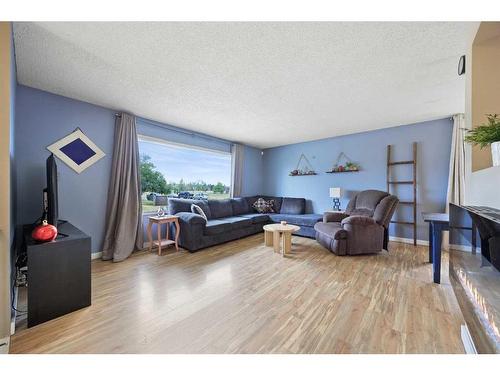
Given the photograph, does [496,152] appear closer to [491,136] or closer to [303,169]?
[491,136]

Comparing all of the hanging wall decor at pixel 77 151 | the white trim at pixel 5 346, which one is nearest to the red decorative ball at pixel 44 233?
the white trim at pixel 5 346

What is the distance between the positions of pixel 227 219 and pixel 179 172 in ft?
4.67

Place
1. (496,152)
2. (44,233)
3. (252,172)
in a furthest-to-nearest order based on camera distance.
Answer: (252,172) < (44,233) < (496,152)

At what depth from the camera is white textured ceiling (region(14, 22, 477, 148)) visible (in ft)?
4.96

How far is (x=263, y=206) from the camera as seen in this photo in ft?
16.9

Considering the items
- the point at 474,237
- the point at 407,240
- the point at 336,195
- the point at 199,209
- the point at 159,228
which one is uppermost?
the point at 336,195

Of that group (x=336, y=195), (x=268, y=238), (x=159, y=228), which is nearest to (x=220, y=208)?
(x=268, y=238)

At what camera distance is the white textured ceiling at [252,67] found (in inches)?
59.6

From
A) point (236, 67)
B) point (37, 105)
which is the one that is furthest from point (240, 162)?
point (37, 105)

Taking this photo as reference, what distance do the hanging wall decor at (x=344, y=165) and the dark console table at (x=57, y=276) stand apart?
452 cm

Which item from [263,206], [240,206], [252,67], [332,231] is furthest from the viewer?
[263,206]

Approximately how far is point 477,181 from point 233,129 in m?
3.52

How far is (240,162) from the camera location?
5262 millimetres
